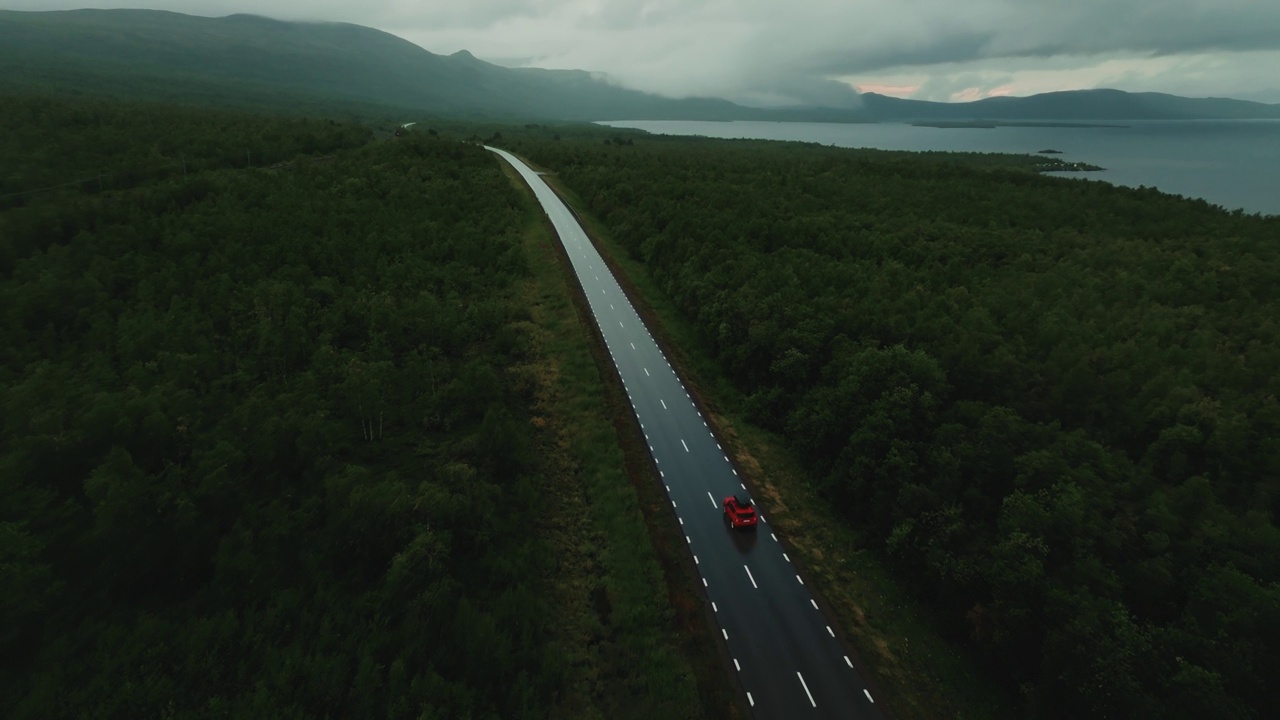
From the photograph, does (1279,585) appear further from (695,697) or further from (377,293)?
(377,293)

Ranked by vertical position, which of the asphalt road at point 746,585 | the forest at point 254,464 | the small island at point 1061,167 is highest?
the small island at point 1061,167

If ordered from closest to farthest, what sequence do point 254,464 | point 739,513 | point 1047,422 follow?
point 254,464 < point 739,513 < point 1047,422

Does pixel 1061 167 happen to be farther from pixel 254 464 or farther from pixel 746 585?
pixel 254 464

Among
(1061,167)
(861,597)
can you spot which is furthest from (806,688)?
(1061,167)

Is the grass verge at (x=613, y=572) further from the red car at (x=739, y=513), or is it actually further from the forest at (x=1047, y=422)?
the forest at (x=1047, y=422)

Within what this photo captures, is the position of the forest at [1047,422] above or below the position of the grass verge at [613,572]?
above

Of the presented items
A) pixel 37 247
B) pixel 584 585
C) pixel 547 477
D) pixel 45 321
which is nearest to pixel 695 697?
pixel 584 585

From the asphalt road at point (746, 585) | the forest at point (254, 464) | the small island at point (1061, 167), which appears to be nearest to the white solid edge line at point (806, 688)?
the asphalt road at point (746, 585)

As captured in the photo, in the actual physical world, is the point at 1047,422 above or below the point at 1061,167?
below
